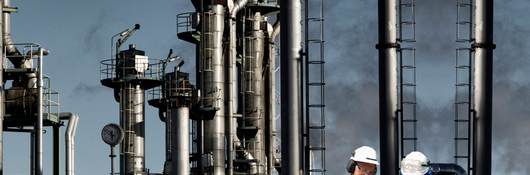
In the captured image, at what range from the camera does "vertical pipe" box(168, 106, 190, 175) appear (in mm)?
47938

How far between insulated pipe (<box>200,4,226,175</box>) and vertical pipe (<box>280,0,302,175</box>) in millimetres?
17489

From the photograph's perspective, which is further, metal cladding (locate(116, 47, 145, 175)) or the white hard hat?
metal cladding (locate(116, 47, 145, 175))

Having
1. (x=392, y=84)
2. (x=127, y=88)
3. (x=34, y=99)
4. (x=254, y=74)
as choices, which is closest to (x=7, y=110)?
(x=34, y=99)

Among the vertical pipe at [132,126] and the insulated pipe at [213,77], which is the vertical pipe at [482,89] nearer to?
the insulated pipe at [213,77]

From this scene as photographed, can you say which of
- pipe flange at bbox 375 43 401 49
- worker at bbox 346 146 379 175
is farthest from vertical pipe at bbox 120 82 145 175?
worker at bbox 346 146 379 175

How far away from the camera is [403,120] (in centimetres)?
3278

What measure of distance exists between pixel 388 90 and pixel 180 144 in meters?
16.6

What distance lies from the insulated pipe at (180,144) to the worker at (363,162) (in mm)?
34704

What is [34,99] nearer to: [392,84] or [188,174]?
[188,174]

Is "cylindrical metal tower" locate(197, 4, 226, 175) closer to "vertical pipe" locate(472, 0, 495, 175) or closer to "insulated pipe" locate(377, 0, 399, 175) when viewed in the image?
"insulated pipe" locate(377, 0, 399, 175)

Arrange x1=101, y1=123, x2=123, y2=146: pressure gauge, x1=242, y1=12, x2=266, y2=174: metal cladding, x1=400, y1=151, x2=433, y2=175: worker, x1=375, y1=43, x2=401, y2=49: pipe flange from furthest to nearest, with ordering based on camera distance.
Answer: x1=242, y1=12, x2=266, y2=174: metal cladding, x1=101, y1=123, x2=123, y2=146: pressure gauge, x1=375, y1=43, x2=401, y2=49: pipe flange, x1=400, y1=151, x2=433, y2=175: worker

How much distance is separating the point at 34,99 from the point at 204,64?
6378 mm

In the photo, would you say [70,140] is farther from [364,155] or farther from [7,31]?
[364,155]

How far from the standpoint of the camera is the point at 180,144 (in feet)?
158
